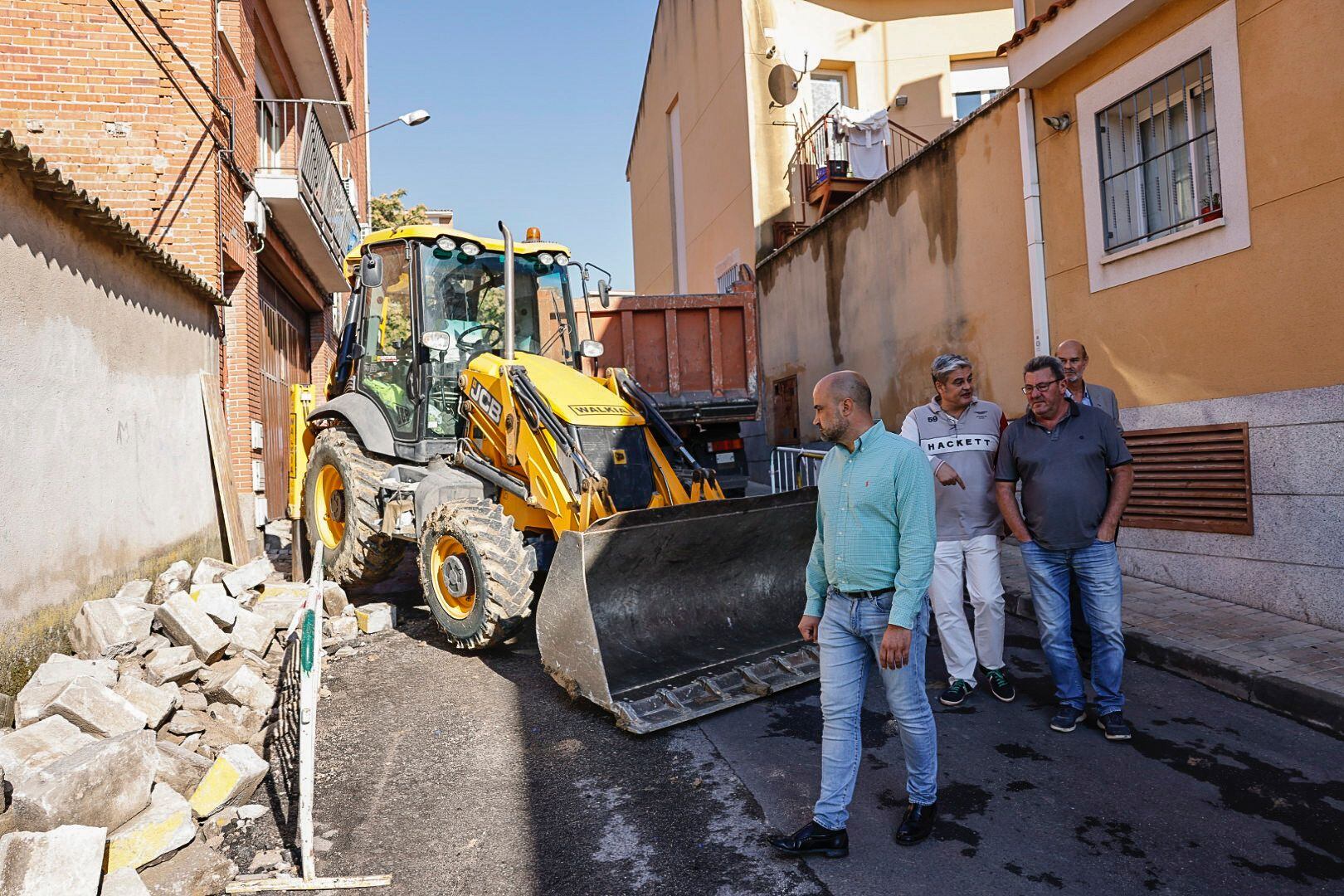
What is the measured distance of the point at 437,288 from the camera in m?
6.63

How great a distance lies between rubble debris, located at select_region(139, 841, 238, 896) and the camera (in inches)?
115

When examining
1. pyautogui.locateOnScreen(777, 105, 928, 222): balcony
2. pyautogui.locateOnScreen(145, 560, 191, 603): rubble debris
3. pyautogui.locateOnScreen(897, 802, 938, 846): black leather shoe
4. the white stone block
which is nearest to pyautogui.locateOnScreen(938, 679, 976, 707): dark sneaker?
pyautogui.locateOnScreen(897, 802, 938, 846): black leather shoe

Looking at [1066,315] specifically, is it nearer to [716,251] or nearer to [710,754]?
[710,754]

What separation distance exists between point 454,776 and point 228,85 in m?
8.55

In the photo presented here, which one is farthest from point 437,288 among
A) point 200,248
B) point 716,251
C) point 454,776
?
point 716,251

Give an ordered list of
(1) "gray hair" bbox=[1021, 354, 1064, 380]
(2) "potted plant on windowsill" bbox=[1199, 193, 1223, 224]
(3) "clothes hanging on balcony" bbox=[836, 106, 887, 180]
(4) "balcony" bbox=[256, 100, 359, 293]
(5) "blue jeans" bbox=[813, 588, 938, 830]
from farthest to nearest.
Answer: (3) "clothes hanging on balcony" bbox=[836, 106, 887, 180]
(4) "balcony" bbox=[256, 100, 359, 293]
(2) "potted plant on windowsill" bbox=[1199, 193, 1223, 224]
(1) "gray hair" bbox=[1021, 354, 1064, 380]
(5) "blue jeans" bbox=[813, 588, 938, 830]

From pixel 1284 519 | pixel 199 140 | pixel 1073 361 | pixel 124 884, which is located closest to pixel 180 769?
pixel 124 884

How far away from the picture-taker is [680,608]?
4949 millimetres

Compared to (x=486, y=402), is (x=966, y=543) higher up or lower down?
lower down

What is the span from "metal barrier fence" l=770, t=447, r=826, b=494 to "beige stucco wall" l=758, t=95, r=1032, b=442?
1264 mm

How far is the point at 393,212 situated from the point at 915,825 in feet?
91.0

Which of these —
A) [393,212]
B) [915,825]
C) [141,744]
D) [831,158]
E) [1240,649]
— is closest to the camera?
[915,825]

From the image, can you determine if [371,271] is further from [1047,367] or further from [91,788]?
[1047,367]

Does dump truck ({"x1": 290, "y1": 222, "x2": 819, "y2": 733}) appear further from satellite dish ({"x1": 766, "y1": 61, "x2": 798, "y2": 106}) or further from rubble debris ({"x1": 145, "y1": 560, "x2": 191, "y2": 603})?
satellite dish ({"x1": 766, "y1": 61, "x2": 798, "y2": 106})
